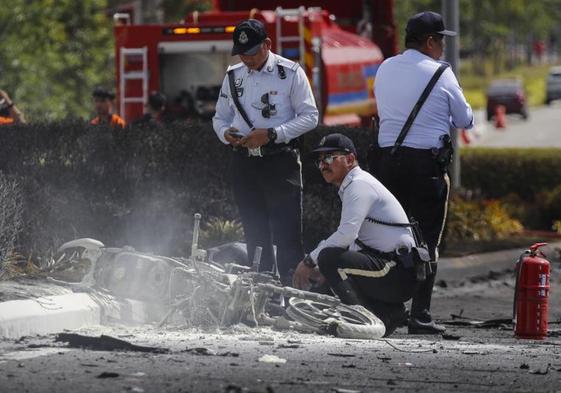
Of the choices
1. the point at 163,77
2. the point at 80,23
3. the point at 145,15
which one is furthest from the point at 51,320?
the point at 80,23

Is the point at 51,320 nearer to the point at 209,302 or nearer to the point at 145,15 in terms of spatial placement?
the point at 209,302

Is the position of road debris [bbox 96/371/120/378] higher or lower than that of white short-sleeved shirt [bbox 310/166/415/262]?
lower

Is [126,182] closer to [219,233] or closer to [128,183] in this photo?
[128,183]

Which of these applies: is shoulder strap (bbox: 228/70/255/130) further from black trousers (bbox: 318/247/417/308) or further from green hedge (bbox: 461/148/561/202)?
green hedge (bbox: 461/148/561/202)

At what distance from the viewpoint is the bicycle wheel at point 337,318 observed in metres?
9.02

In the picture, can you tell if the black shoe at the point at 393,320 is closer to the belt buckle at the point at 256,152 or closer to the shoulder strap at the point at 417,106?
the shoulder strap at the point at 417,106

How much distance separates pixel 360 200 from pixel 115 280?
5.25ft

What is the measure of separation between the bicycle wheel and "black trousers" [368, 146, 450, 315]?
0.67 meters

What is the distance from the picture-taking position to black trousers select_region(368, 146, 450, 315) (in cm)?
979

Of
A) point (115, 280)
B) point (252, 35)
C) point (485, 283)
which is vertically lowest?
point (485, 283)

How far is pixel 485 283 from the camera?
14.1 m

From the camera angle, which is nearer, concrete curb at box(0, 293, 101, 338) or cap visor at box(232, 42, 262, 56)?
concrete curb at box(0, 293, 101, 338)

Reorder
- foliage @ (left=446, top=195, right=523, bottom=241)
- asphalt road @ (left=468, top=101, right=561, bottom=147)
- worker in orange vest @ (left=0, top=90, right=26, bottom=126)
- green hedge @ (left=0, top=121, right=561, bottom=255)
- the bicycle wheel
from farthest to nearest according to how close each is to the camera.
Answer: asphalt road @ (left=468, top=101, right=561, bottom=147) → foliage @ (left=446, top=195, right=523, bottom=241) → worker in orange vest @ (left=0, top=90, right=26, bottom=126) → green hedge @ (left=0, top=121, right=561, bottom=255) → the bicycle wheel

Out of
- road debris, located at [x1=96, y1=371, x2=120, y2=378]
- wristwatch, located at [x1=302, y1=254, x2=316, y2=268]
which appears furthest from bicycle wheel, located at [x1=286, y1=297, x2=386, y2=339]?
road debris, located at [x1=96, y1=371, x2=120, y2=378]
